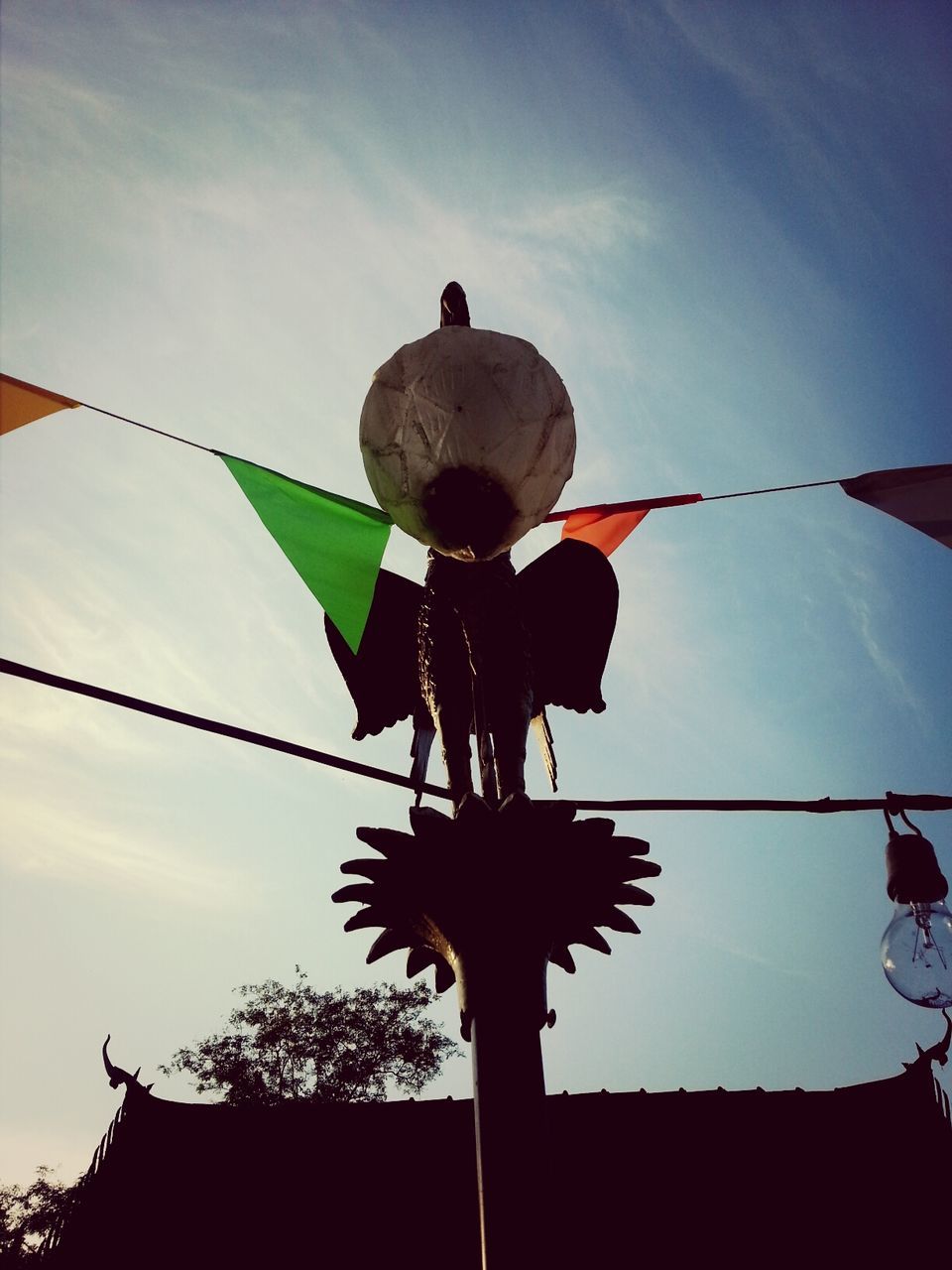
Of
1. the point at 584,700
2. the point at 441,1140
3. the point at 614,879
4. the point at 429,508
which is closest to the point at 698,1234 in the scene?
the point at 441,1140

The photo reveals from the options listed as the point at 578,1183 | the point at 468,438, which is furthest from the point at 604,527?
the point at 578,1183

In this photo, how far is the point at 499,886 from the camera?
2266mm

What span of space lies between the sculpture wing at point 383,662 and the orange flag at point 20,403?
4.49ft

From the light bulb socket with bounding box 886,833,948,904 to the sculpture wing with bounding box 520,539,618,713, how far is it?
120 cm

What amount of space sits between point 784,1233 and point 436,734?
7.94m

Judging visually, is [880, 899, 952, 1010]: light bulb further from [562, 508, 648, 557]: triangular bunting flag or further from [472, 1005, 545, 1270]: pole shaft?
[562, 508, 648, 557]: triangular bunting flag

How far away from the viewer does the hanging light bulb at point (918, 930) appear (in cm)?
297

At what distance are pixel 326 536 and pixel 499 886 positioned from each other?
1.48 metres

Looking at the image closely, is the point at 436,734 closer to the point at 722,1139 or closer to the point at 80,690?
the point at 80,690

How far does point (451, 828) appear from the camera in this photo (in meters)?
2.31

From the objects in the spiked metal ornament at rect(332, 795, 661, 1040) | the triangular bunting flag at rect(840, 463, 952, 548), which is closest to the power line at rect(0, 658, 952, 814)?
the spiked metal ornament at rect(332, 795, 661, 1040)

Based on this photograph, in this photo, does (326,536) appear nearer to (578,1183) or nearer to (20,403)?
(20,403)

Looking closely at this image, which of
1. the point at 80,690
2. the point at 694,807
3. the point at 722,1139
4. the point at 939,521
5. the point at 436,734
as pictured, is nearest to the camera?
the point at 80,690

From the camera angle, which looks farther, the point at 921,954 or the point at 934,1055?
the point at 934,1055
